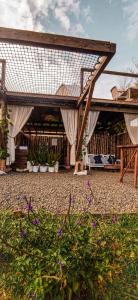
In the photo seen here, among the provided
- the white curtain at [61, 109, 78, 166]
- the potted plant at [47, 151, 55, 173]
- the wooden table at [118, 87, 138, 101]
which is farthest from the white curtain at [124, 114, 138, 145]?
the potted plant at [47, 151, 55, 173]

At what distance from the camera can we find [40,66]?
203 inches

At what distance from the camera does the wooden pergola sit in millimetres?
3580

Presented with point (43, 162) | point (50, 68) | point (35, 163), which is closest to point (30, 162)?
point (35, 163)

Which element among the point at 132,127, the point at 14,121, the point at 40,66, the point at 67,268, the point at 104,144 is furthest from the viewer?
the point at 104,144

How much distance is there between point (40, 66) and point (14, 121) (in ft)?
11.3

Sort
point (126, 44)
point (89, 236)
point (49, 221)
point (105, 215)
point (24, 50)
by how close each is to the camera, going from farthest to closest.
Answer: point (126, 44) < point (24, 50) < point (105, 215) < point (49, 221) < point (89, 236)

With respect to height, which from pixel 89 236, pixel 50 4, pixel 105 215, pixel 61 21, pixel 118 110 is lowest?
pixel 105 215

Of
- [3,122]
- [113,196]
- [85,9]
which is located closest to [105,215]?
[113,196]

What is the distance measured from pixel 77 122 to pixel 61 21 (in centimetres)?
361

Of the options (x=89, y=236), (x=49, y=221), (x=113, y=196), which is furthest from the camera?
(x=113, y=196)

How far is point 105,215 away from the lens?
8.52 ft

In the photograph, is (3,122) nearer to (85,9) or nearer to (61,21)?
(61,21)

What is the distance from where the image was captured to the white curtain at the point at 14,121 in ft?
26.5

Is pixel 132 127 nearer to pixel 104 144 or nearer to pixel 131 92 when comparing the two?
pixel 131 92
